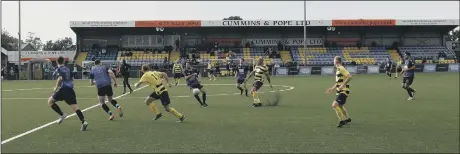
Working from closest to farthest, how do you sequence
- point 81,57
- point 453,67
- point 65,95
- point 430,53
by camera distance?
point 65,95 → point 453,67 → point 81,57 → point 430,53

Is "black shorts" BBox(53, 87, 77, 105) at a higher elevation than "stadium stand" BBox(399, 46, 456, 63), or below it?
below

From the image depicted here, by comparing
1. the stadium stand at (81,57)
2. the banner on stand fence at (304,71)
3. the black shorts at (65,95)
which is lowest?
the black shorts at (65,95)

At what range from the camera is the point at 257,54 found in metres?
57.9

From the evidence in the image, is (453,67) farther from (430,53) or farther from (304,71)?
(304,71)

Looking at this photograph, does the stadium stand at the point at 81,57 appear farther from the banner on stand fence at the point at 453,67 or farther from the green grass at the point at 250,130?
the green grass at the point at 250,130

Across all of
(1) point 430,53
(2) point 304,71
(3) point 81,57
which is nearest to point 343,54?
(1) point 430,53

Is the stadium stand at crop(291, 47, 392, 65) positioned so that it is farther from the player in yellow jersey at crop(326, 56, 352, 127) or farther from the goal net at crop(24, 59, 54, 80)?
the player in yellow jersey at crop(326, 56, 352, 127)

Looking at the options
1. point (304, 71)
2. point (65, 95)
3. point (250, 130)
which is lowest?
point (250, 130)

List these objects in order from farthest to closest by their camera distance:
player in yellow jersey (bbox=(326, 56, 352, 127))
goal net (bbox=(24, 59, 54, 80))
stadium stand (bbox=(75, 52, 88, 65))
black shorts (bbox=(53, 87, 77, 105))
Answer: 1. stadium stand (bbox=(75, 52, 88, 65))
2. goal net (bbox=(24, 59, 54, 80))
3. black shorts (bbox=(53, 87, 77, 105))
4. player in yellow jersey (bbox=(326, 56, 352, 127))

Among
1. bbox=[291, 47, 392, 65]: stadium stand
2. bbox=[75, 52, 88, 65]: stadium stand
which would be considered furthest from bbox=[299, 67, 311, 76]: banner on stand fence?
bbox=[75, 52, 88, 65]: stadium stand

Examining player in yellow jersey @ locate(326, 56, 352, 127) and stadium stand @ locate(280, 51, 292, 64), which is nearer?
player in yellow jersey @ locate(326, 56, 352, 127)

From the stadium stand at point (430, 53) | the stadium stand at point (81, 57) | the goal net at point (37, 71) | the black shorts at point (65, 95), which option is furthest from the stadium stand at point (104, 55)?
the black shorts at point (65, 95)

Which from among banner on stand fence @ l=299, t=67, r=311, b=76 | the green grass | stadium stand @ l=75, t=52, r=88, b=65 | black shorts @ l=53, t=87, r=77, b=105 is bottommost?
the green grass

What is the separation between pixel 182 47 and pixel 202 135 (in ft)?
168
